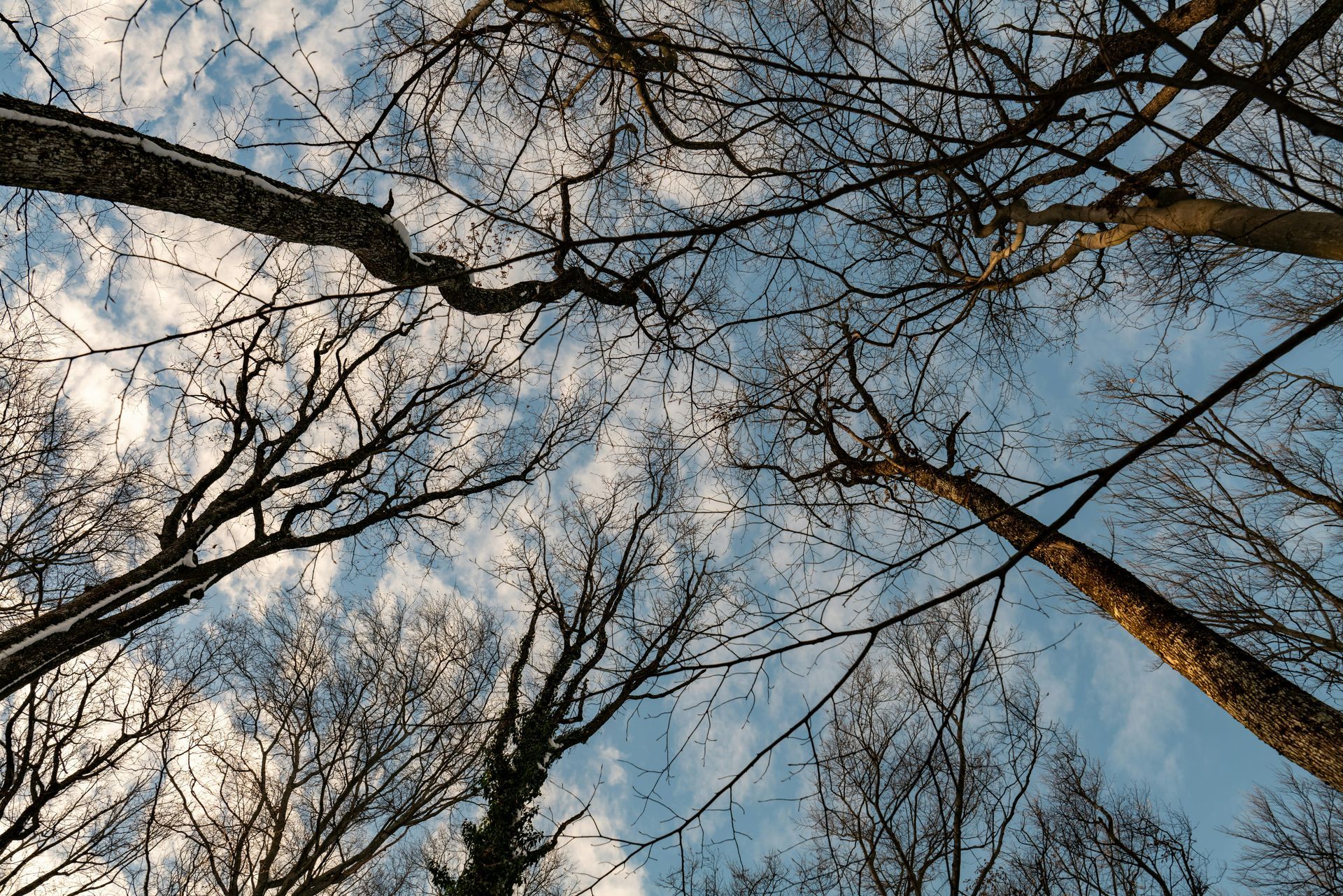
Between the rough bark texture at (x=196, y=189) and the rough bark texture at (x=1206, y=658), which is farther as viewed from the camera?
the rough bark texture at (x=196, y=189)

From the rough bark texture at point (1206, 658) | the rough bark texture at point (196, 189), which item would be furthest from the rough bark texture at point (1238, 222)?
the rough bark texture at point (196, 189)

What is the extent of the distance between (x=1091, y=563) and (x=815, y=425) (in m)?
2.05

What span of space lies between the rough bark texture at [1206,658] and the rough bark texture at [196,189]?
3.31 meters

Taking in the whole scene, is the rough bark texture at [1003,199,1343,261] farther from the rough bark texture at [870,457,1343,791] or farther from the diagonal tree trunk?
the rough bark texture at [870,457,1343,791]

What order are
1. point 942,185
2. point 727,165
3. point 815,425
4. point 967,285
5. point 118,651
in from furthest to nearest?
point 118,651, point 815,425, point 942,185, point 967,285, point 727,165

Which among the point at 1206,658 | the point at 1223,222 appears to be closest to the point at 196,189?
the point at 1223,222

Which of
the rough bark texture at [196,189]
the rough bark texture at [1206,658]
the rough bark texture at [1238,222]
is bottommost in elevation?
the rough bark texture at [1206,658]

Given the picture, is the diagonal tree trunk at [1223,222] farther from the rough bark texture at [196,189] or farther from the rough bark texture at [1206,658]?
the rough bark texture at [196,189]

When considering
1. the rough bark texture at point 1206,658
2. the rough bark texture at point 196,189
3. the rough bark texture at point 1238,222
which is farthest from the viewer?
the rough bark texture at point 196,189

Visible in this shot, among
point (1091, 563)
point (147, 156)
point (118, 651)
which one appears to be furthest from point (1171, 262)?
point (118, 651)

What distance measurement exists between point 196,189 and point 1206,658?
621 centimetres

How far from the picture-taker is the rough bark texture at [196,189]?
9.75 feet

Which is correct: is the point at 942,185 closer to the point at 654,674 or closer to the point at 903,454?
the point at 903,454

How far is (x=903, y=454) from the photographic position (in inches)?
177
